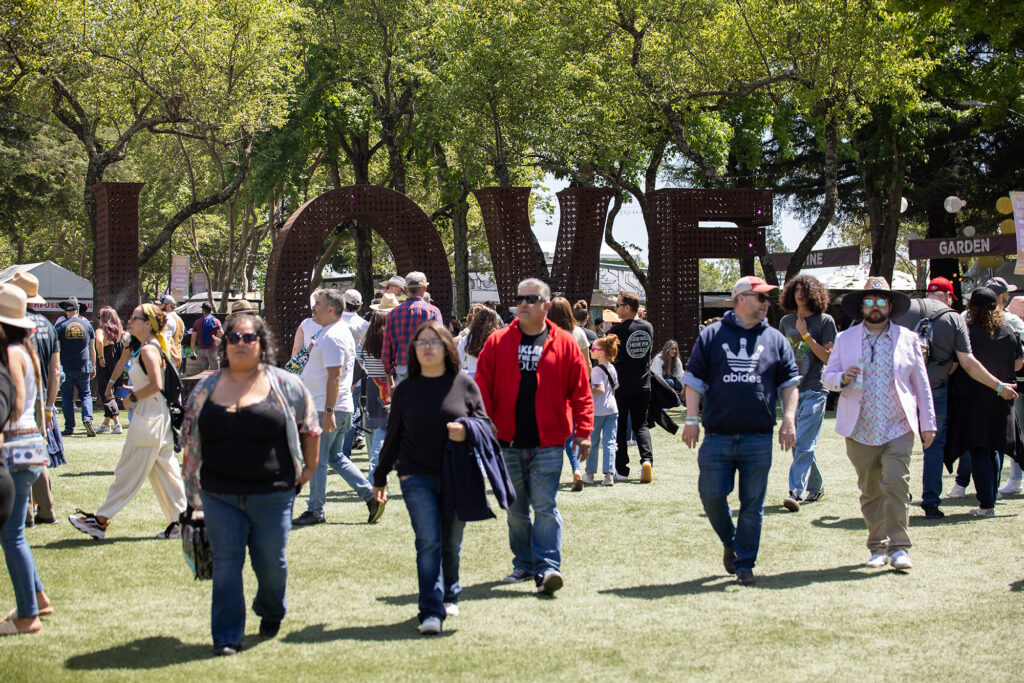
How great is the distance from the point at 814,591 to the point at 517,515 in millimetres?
1807

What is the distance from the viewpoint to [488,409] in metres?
6.71

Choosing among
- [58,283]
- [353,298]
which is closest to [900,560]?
[353,298]

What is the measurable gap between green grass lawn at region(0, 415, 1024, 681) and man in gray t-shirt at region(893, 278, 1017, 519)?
331mm

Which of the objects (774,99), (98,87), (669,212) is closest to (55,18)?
(98,87)

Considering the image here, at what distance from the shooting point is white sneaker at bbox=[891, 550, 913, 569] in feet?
23.3

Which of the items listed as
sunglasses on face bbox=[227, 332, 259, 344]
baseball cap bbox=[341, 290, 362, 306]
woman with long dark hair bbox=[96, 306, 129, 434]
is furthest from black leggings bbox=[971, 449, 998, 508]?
woman with long dark hair bbox=[96, 306, 129, 434]

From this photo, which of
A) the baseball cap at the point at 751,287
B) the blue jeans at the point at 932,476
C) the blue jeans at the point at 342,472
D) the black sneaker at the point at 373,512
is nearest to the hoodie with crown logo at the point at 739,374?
the baseball cap at the point at 751,287

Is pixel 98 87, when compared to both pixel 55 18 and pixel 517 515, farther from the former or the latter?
pixel 517 515

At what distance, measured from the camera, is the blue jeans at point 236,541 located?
17.6 feet

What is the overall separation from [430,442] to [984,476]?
17.7 ft

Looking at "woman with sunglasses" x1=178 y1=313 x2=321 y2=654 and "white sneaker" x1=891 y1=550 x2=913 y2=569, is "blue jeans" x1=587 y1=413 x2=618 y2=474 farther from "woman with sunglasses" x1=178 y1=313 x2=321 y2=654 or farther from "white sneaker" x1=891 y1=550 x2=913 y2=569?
"woman with sunglasses" x1=178 y1=313 x2=321 y2=654

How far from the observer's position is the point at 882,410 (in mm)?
7223

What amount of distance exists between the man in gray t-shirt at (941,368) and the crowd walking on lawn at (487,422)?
0.02 m

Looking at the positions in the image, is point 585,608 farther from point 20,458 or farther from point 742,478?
point 20,458
